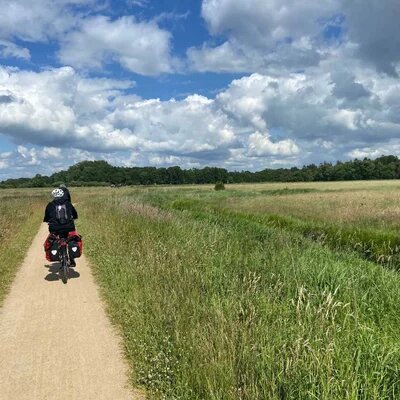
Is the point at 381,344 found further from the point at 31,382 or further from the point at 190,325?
the point at 31,382

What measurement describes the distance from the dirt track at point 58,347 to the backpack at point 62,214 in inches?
62.0

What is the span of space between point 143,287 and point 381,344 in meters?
4.16

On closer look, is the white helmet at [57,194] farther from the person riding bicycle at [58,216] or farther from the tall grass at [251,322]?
the tall grass at [251,322]

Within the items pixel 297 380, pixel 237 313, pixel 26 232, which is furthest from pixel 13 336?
pixel 26 232

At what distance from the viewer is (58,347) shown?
5.75 meters

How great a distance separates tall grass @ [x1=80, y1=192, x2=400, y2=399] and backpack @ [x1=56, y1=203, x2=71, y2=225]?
1.44m

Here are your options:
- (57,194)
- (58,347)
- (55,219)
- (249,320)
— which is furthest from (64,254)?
(249,320)

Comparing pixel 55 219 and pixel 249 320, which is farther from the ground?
pixel 55 219

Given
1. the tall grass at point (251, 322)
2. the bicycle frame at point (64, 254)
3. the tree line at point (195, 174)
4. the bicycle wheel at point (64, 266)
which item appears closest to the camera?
the tall grass at point (251, 322)

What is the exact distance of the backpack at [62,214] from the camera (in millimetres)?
10086

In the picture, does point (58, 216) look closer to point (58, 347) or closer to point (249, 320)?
point (58, 347)

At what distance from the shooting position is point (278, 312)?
568 cm

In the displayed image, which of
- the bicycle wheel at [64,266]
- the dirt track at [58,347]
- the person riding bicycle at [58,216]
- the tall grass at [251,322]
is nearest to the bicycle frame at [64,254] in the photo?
the bicycle wheel at [64,266]

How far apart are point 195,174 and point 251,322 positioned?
148 metres
